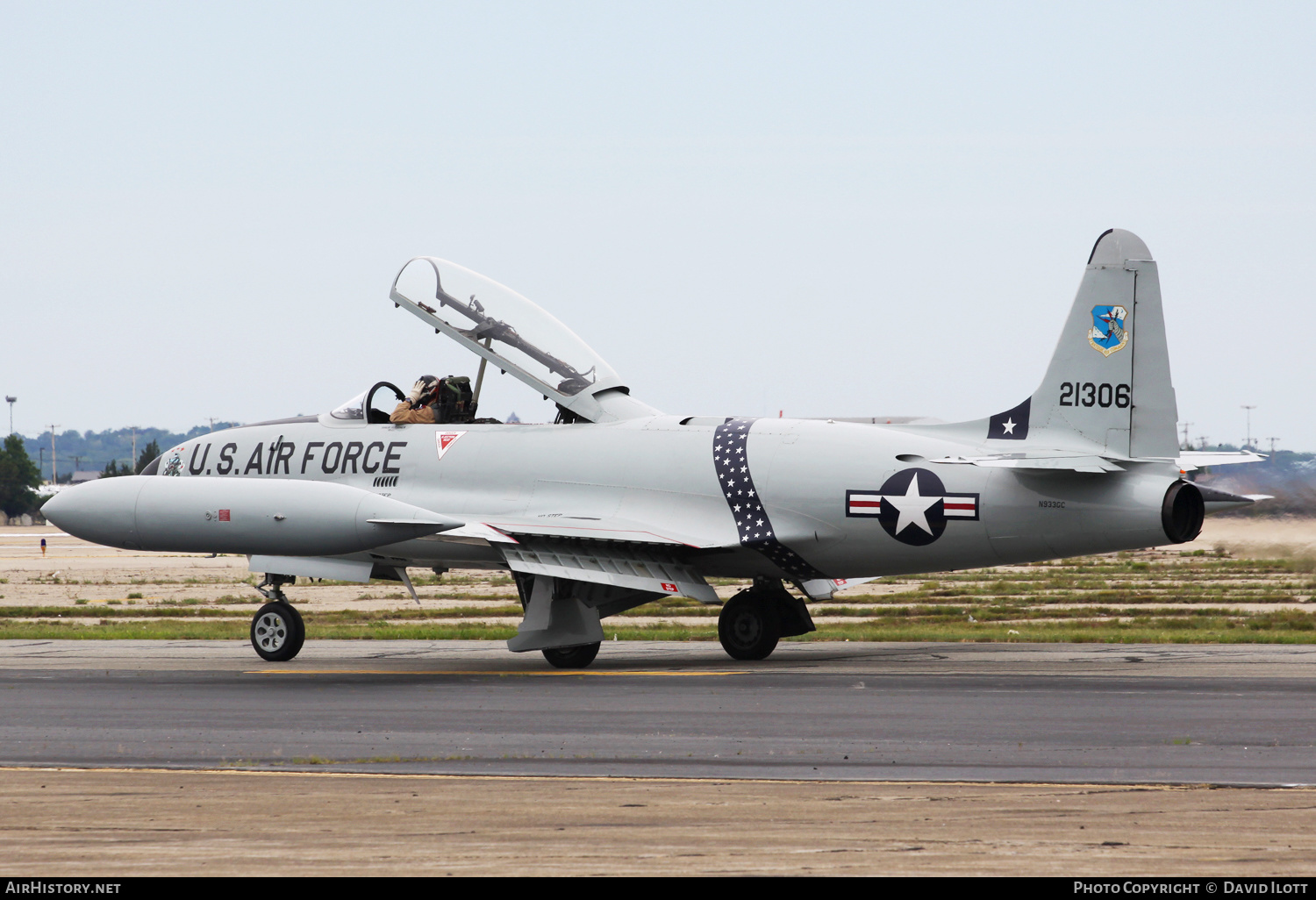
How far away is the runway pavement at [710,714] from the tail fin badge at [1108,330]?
3.89m

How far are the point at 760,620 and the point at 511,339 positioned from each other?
5.41 metres

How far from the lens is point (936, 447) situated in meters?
18.3

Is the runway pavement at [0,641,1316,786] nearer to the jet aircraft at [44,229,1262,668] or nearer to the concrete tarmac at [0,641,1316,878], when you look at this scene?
the concrete tarmac at [0,641,1316,878]

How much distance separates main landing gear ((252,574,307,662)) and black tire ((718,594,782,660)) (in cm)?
585

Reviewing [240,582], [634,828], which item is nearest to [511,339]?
[634,828]

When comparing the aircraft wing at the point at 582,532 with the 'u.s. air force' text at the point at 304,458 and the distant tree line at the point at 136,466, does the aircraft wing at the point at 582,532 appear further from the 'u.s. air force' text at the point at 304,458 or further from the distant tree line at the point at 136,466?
the distant tree line at the point at 136,466

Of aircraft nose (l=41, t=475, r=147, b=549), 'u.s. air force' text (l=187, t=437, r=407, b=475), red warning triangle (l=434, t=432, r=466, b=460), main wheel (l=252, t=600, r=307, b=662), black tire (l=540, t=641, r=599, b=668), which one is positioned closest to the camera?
aircraft nose (l=41, t=475, r=147, b=549)

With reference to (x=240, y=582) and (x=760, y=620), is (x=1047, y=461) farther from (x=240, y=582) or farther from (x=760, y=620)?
(x=240, y=582)

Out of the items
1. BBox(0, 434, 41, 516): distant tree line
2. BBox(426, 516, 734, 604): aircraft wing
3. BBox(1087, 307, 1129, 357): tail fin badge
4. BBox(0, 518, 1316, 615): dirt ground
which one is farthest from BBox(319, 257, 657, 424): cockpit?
BBox(0, 434, 41, 516): distant tree line

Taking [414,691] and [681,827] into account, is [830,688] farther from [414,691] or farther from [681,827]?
[681,827]

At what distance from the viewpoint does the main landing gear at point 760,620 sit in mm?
19672

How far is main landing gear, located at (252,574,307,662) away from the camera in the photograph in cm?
1995

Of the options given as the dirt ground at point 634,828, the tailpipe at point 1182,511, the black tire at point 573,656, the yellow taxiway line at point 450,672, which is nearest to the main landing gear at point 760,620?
the yellow taxiway line at point 450,672

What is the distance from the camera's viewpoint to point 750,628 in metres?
19.7
